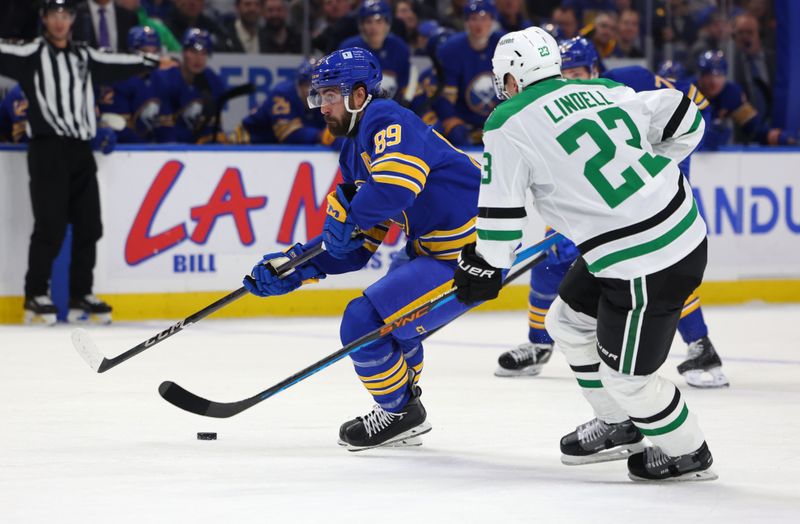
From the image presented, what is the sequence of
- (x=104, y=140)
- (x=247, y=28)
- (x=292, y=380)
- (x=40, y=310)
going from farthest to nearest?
(x=247, y=28) → (x=104, y=140) → (x=40, y=310) → (x=292, y=380)

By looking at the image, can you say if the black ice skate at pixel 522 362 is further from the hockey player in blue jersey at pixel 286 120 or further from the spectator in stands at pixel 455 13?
the spectator in stands at pixel 455 13

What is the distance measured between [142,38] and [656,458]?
5483 millimetres

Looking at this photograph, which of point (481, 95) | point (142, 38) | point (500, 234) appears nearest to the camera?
point (500, 234)

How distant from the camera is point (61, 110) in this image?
7527 mm

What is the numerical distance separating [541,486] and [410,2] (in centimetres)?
655

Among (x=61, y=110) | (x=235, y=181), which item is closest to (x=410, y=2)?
(x=235, y=181)

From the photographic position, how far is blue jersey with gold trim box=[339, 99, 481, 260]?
3879mm

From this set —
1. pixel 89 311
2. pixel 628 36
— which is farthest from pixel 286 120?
pixel 628 36

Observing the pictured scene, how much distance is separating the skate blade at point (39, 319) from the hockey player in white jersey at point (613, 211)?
4401 millimetres

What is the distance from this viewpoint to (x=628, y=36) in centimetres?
977

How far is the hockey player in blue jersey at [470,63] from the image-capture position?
8.52 m

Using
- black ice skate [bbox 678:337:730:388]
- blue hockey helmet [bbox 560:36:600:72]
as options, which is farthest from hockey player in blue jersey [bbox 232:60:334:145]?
black ice skate [bbox 678:337:730:388]

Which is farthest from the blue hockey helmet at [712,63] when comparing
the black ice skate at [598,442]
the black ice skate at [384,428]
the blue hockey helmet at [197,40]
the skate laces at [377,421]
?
the black ice skate at [598,442]

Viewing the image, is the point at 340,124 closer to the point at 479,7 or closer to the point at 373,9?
the point at 373,9
